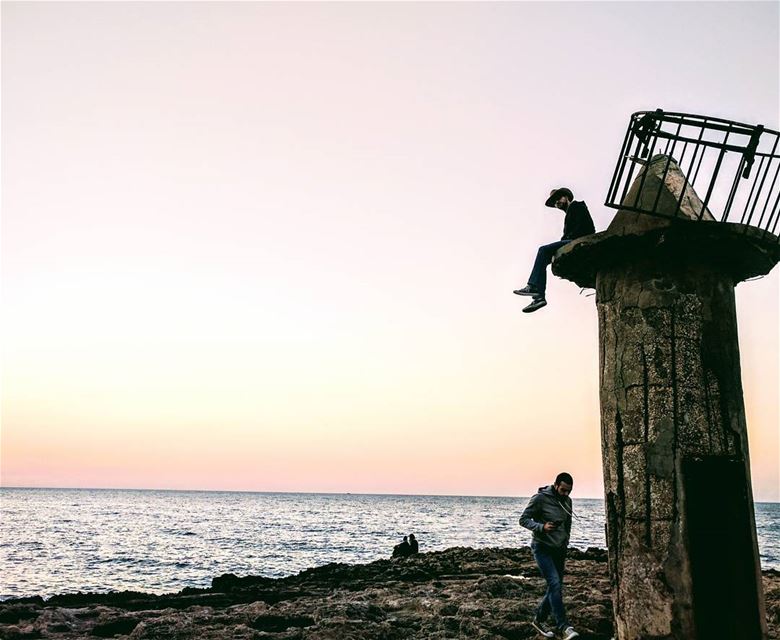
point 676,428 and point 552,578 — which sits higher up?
point 676,428

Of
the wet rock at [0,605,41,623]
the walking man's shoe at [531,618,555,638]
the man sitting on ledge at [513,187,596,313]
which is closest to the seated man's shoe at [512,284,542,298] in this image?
the man sitting on ledge at [513,187,596,313]

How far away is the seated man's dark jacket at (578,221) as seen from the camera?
7.48 meters

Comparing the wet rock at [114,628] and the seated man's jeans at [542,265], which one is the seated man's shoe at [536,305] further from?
the wet rock at [114,628]

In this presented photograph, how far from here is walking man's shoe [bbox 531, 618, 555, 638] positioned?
305 inches

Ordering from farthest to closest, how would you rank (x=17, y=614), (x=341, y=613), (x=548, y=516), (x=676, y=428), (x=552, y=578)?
1. (x=17, y=614)
2. (x=341, y=613)
3. (x=548, y=516)
4. (x=552, y=578)
5. (x=676, y=428)

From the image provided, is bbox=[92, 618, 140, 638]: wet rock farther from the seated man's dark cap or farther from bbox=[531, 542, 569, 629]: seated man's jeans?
the seated man's dark cap

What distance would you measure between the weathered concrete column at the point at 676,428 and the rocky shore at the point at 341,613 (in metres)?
2.15

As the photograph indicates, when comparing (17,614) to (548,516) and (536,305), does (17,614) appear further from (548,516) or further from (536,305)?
(536,305)

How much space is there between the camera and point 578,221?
24.6ft

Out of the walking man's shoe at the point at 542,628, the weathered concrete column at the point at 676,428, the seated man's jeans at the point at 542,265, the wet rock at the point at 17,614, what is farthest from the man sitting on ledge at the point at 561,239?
the wet rock at the point at 17,614

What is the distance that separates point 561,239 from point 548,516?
3373mm

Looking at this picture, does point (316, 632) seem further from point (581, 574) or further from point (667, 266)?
point (581, 574)

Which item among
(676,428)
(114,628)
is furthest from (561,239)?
(114,628)

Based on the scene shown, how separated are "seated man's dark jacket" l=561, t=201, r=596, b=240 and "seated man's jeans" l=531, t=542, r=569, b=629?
12.3 ft
